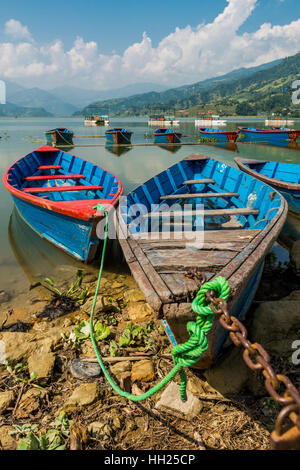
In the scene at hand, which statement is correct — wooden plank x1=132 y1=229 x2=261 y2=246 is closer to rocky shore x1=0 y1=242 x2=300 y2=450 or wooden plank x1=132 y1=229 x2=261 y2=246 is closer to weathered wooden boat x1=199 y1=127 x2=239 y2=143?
rocky shore x1=0 y1=242 x2=300 y2=450

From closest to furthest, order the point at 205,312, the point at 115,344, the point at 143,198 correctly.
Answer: the point at 205,312, the point at 115,344, the point at 143,198

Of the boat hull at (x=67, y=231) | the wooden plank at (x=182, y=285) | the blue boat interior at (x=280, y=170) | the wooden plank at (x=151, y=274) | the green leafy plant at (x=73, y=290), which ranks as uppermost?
the blue boat interior at (x=280, y=170)

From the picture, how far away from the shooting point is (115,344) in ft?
12.7

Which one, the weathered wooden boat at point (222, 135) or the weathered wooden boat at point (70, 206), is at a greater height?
the weathered wooden boat at point (222, 135)

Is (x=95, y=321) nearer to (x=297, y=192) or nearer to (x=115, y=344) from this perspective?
(x=115, y=344)

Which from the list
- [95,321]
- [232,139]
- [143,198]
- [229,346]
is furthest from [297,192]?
[232,139]

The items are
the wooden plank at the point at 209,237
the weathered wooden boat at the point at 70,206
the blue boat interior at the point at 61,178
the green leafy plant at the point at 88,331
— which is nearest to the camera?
the wooden plank at the point at 209,237

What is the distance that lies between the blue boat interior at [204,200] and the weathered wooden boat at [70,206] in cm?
79

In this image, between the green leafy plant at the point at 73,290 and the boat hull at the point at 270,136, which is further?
the boat hull at the point at 270,136

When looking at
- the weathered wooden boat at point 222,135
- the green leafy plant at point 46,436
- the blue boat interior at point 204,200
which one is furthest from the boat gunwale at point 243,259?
the weathered wooden boat at point 222,135

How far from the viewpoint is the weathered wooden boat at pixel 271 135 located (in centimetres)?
3071

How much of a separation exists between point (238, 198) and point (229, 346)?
549cm

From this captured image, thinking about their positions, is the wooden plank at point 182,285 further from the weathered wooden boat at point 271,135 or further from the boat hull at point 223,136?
the weathered wooden boat at point 271,135

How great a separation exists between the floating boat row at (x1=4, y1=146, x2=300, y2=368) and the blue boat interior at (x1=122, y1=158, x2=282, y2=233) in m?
0.03
